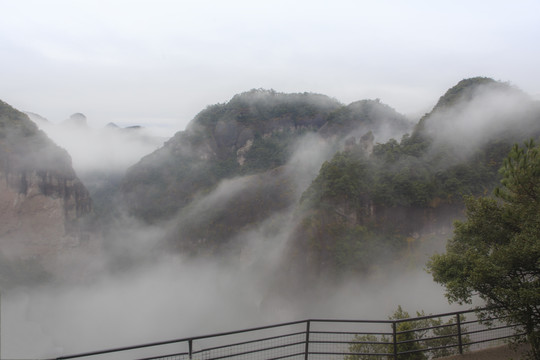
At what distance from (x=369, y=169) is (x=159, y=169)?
146 ft

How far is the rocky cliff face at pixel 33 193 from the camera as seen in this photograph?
36031mm

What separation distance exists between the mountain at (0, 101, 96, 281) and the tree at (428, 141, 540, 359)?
4018cm

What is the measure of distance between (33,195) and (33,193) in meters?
0.23

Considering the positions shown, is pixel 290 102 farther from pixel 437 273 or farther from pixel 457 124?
pixel 437 273

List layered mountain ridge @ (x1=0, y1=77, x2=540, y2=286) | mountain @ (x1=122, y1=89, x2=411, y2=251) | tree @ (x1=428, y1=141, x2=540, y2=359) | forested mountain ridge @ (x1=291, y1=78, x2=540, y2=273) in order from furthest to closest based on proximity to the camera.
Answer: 1. mountain @ (x1=122, y1=89, x2=411, y2=251)
2. layered mountain ridge @ (x1=0, y1=77, x2=540, y2=286)
3. forested mountain ridge @ (x1=291, y1=78, x2=540, y2=273)
4. tree @ (x1=428, y1=141, x2=540, y2=359)

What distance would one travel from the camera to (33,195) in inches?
1486

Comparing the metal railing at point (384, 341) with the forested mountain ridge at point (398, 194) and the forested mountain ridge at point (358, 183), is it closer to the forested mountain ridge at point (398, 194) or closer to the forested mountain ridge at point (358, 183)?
the forested mountain ridge at point (398, 194)

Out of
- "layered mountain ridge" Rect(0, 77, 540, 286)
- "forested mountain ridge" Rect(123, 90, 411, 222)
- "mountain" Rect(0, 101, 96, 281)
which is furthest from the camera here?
"forested mountain ridge" Rect(123, 90, 411, 222)

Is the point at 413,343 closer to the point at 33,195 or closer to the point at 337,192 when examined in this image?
the point at 337,192

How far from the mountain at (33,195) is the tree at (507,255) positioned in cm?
4018

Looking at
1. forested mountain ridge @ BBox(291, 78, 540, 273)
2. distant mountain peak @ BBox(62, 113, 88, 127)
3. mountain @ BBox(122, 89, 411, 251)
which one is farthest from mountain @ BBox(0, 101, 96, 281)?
distant mountain peak @ BBox(62, 113, 88, 127)

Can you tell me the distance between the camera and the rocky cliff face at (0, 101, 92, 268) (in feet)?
118

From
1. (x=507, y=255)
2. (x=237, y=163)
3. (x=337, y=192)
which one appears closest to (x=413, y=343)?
(x=507, y=255)

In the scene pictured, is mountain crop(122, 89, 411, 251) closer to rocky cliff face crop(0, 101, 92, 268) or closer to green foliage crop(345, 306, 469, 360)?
rocky cliff face crop(0, 101, 92, 268)
